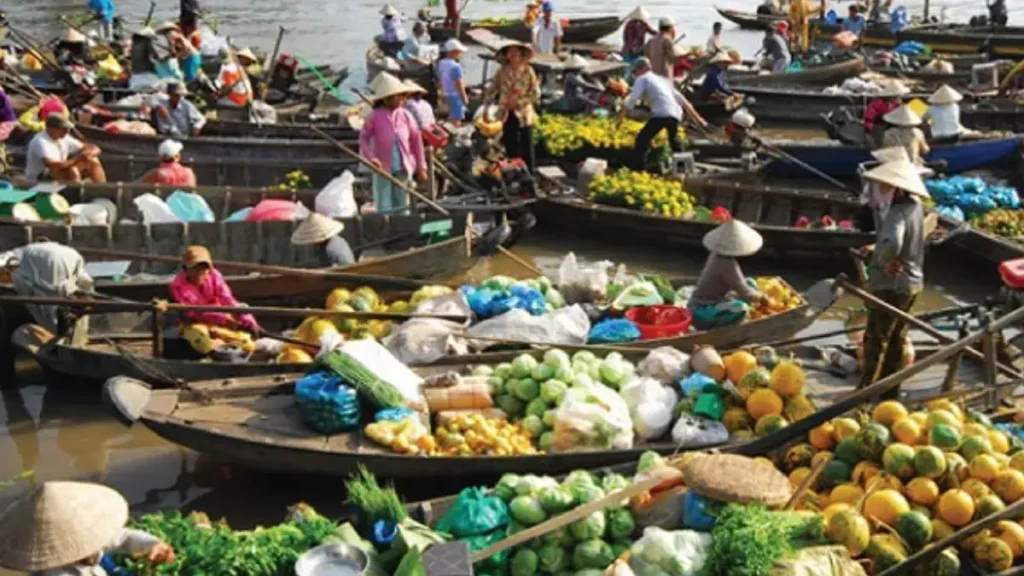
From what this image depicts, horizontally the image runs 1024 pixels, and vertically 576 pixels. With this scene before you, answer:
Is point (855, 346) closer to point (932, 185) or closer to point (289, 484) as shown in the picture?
point (289, 484)

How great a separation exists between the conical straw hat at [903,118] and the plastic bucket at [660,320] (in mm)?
4593

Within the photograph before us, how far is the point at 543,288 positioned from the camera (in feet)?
28.6

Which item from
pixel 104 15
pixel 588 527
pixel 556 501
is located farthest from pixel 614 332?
pixel 104 15

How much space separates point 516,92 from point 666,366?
5527mm

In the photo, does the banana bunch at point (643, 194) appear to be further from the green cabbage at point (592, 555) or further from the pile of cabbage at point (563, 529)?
the green cabbage at point (592, 555)

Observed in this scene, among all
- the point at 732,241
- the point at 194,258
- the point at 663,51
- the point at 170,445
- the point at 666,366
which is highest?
the point at 663,51

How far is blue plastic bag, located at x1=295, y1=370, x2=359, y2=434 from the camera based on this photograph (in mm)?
6594

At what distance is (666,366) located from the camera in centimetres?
702

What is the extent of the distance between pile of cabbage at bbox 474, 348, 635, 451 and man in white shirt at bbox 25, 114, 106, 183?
5.98 meters

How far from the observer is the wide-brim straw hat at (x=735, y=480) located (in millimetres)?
5270

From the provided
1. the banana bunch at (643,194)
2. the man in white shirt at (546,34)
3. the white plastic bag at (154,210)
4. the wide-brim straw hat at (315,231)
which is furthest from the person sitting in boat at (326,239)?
the man in white shirt at (546,34)

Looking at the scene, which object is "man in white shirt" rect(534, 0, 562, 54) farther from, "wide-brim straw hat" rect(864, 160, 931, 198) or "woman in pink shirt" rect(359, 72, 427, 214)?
"wide-brim straw hat" rect(864, 160, 931, 198)

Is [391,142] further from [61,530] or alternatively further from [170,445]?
[61,530]

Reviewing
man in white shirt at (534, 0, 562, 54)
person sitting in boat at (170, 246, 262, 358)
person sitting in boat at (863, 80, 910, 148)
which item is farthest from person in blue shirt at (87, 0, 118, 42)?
person sitting in boat at (170, 246, 262, 358)
